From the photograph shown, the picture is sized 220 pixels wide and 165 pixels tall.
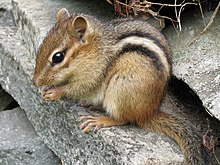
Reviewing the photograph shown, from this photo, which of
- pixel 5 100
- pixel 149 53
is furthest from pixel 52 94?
pixel 5 100

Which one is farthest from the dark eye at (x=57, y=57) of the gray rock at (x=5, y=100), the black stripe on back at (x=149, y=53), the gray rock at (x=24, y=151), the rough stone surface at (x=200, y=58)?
the gray rock at (x=5, y=100)

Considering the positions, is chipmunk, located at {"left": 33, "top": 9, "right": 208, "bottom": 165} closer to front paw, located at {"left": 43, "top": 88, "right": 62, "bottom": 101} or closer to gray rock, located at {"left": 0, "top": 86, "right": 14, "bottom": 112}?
front paw, located at {"left": 43, "top": 88, "right": 62, "bottom": 101}

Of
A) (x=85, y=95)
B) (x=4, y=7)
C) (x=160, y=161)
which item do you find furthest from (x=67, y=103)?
(x=4, y=7)

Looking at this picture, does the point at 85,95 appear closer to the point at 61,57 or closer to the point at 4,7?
the point at 61,57

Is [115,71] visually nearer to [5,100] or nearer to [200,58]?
[200,58]

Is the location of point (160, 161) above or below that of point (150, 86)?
below

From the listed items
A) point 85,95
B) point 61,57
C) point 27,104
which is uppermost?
point 61,57

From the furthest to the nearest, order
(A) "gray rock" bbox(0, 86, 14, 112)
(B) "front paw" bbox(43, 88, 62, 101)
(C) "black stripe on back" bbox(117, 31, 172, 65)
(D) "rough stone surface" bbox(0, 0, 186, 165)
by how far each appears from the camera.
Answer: (A) "gray rock" bbox(0, 86, 14, 112)
(B) "front paw" bbox(43, 88, 62, 101)
(C) "black stripe on back" bbox(117, 31, 172, 65)
(D) "rough stone surface" bbox(0, 0, 186, 165)

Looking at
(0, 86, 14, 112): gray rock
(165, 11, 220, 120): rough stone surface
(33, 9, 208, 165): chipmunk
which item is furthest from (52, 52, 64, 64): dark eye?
(0, 86, 14, 112): gray rock
